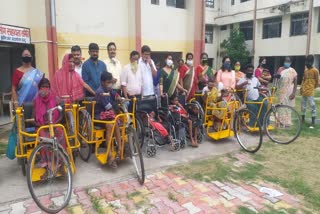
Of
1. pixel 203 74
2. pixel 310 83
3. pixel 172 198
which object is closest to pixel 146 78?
pixel 203 74

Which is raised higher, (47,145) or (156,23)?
(156,23)

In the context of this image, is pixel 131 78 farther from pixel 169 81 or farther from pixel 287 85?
pixel 287 85

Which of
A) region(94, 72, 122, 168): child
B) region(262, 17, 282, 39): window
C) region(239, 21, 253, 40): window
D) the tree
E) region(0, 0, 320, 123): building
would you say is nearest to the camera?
region(94, 72, 122, 168): child

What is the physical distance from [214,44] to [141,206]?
85.6 ft

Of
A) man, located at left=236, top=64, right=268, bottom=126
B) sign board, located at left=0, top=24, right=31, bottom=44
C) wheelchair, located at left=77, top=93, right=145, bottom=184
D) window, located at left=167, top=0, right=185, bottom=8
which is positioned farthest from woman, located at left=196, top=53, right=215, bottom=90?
window, located at left=167, top=0, right=185, bottom=8

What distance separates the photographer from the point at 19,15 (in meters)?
7.96

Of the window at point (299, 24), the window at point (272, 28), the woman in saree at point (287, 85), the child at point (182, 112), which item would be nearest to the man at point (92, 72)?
the child at point (182, 112)

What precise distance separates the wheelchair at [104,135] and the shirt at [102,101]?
7 cm

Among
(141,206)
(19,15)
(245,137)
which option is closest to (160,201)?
(141,206)

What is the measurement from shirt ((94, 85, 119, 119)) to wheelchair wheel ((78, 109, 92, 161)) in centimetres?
14

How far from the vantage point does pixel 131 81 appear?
5.35m

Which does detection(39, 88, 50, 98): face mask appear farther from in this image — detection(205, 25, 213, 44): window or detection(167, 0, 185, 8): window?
detection(205, 25, 213, 44): window

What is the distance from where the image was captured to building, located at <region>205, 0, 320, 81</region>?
66.5 feet

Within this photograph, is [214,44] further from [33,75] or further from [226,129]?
[33,75]
